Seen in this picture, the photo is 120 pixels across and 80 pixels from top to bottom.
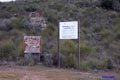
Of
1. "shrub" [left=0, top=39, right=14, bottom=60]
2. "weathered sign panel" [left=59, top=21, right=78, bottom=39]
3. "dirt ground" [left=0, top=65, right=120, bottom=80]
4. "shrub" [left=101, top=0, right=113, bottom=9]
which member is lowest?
"dirt ground" [left=0, top=65, right=120, bottom=80]

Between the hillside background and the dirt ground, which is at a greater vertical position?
the hillside background

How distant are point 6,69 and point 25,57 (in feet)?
5.69

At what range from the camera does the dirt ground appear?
507 inches

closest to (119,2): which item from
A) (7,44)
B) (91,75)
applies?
(7,44)

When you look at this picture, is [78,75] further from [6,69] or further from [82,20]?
[82,20]

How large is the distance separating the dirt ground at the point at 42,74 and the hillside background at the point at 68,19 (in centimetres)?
113

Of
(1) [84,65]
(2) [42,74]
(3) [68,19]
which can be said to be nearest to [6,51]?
(1) [84,65]

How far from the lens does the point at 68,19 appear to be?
27016 millimetres

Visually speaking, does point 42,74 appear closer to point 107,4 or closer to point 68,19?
point 68,19

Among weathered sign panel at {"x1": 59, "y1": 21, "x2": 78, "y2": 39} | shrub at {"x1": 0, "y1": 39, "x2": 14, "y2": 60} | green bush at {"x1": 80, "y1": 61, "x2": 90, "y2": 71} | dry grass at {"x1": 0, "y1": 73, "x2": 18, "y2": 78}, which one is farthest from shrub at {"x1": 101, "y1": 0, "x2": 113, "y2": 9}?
dry grass at {"x1": 0, "y1": 73, "x2": 18, "y2": 78}

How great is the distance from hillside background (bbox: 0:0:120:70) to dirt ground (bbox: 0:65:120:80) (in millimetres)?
1129

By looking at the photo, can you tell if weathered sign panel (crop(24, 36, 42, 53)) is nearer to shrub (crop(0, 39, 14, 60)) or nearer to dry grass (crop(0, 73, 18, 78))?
shrub (crop(0, 39, 14, 60))

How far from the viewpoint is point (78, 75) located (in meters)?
13.7

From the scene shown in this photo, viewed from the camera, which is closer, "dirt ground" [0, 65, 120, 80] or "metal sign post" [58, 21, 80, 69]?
"dirt ground" [0, 65, 120, 80]
